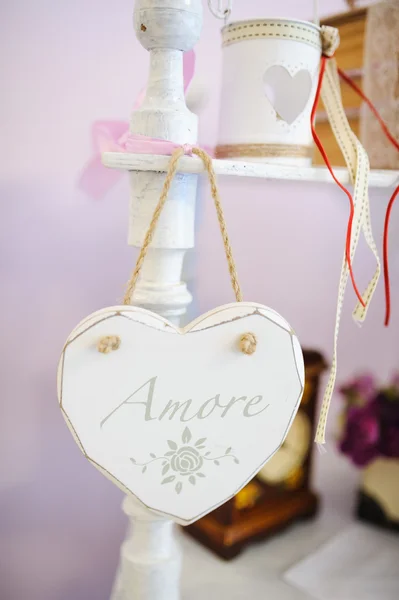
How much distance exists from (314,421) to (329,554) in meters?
0.22

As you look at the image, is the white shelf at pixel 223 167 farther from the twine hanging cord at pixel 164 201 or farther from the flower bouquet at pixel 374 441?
the flower bouquet at pixel 374 441

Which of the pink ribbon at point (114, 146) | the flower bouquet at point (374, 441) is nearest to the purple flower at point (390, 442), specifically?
the flower bouquet at point (374, 441)

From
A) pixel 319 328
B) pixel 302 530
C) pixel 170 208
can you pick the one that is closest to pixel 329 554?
pixel 302 530

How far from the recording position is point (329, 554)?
90cm

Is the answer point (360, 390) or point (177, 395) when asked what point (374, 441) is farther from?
point (177, 395)

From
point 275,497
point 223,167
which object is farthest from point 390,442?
point 223,167

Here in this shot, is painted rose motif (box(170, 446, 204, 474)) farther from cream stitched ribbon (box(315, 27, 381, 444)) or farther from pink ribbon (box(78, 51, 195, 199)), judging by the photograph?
pink ribbon (box(78, 51, 195, 199))

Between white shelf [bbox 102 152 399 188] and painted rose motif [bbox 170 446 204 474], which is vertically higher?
white shelf [bbox 102 152 399 188]

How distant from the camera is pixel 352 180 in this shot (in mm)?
605

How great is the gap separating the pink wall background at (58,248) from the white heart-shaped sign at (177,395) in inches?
12.2

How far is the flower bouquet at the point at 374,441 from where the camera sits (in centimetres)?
92

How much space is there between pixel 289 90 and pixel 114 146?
0.22 m

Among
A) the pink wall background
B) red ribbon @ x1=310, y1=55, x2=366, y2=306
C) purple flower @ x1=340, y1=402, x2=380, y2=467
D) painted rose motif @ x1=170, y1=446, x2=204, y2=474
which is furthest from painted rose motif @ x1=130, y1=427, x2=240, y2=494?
purple flower @ x1=340, y1=402, x2=380, y2=467

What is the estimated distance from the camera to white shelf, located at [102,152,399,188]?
50 cm
